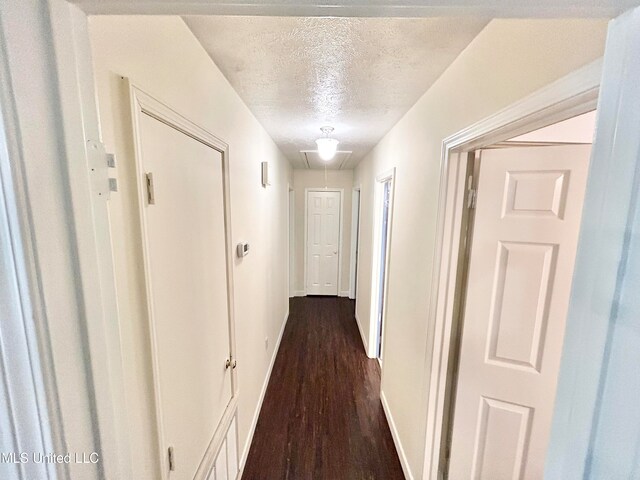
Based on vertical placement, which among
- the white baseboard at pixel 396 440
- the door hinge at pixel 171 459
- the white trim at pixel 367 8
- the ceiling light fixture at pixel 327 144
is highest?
the ceiling light fixture at pixel 327 144

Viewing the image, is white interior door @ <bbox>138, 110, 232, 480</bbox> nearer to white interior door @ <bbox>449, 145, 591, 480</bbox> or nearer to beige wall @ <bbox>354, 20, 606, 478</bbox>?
beige wall @ <bbox>354, 20, 606, 478</bbox>

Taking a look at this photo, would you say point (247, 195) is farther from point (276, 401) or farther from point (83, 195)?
point (276, 401)

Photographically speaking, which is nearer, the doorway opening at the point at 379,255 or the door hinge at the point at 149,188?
the door hinge at the point at 149,188

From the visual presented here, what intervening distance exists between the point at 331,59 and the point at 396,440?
2.41m

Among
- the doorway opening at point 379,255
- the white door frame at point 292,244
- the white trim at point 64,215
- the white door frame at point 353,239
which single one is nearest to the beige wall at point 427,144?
the doorway opening at point 379,255

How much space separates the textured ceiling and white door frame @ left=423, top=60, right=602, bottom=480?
1.23ft

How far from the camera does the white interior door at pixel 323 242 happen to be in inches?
184

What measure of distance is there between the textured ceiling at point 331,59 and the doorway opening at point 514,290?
1.62 feet

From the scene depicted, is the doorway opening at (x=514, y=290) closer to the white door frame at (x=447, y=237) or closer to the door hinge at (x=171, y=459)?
the white door frame at (x=447, y=237)

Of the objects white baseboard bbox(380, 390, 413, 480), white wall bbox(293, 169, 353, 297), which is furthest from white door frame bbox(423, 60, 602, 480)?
white wall bbox(293, 169, 353, 297)

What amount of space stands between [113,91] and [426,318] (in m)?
1.55

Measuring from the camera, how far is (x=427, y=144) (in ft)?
4.89

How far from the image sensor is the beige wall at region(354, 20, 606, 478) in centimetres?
71

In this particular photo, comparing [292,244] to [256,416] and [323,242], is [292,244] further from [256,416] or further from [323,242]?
[256,416]
